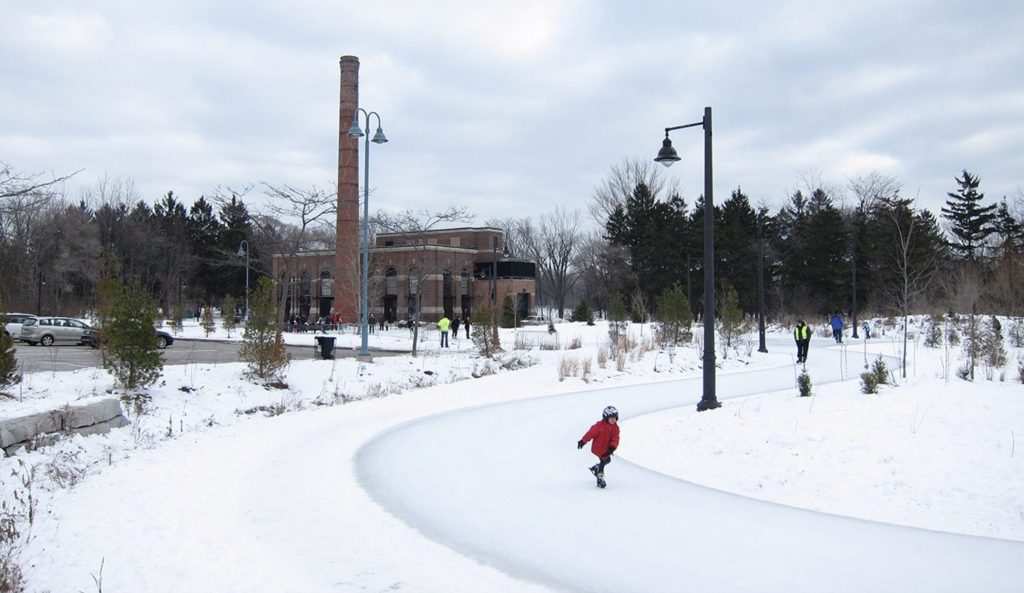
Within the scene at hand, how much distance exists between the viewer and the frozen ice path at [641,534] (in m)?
5.35

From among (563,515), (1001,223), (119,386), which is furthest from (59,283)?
(1001,223)

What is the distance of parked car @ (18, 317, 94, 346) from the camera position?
30297 millimetres

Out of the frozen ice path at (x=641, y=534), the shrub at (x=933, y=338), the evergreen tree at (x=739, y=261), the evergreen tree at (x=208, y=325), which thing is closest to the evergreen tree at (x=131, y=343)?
the frozen ice path at (x=641, y=534)

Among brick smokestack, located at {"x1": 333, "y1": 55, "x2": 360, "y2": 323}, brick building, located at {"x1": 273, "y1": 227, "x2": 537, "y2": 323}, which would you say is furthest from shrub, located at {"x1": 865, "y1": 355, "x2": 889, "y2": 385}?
brick building, located at {"x1": 273, "y1": 227, "x2": 537, "y2": 323}

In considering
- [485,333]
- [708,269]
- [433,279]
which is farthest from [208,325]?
[708,269]

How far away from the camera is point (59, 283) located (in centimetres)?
Result: 6238

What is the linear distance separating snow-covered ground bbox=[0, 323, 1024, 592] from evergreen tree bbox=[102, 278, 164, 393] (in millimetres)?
385

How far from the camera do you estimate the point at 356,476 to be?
9.02 meters

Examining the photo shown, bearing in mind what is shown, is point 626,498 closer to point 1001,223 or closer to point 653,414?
point 653,414

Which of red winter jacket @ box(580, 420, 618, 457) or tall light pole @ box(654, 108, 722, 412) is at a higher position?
tall light pole @ box(654, 108, 722, 412)

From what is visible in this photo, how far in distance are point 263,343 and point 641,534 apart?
12.3m

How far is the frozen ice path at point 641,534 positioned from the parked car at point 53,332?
2587cm

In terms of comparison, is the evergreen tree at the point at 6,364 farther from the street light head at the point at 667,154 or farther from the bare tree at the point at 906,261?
the bare tree at the point at 906,261

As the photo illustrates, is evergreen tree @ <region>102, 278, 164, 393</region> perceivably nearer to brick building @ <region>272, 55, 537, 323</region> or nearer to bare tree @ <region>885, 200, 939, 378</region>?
bare tree @ <region>885, 200, 939, 378</region>
